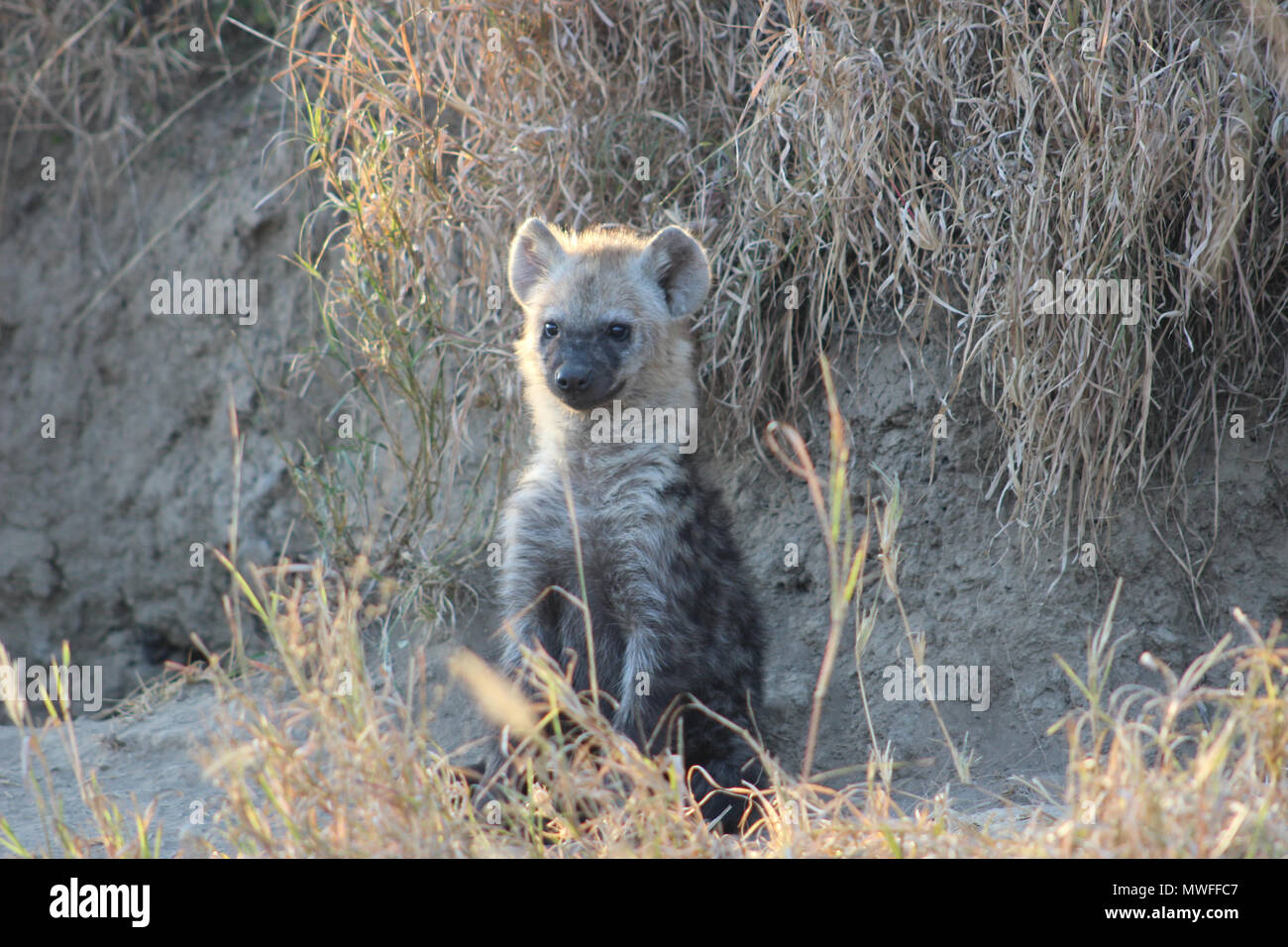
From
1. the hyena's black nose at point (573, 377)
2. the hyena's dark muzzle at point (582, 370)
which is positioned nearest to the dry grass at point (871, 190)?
the hyena's dark muzzle at point (582, 370)

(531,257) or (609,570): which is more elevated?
(531,257)

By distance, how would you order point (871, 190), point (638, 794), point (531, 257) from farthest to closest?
1. point (531, 257)
2. point (871, 190)
3. point (638, 794)

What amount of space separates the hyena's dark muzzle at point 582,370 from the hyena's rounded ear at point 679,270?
32 cm

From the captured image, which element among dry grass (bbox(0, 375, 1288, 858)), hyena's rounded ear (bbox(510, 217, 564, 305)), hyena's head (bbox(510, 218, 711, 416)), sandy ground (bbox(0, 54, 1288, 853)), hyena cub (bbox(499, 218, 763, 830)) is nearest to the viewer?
dry grass (bbox(0, 375, 1288, 858))

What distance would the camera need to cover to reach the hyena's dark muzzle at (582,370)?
385 centimetres

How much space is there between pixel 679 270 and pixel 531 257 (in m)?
0.56

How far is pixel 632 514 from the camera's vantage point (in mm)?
3920

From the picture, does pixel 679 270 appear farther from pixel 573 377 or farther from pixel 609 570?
pixel 609 570

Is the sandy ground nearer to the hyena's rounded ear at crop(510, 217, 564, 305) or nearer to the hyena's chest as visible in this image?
the hyena's chest

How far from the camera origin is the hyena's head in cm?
402

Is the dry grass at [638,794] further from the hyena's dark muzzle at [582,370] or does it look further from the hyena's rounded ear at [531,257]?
the hyena's rounded ear at [531,257]

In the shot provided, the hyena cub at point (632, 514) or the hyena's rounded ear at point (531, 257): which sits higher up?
the hyena's rounded ear at point (531, 257)

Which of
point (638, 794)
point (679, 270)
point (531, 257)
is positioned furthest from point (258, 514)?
point (638, 794)

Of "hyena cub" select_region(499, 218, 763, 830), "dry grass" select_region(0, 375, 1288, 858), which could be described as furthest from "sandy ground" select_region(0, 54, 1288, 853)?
"dry grass" select_region(0, 375, 1288, 858)
